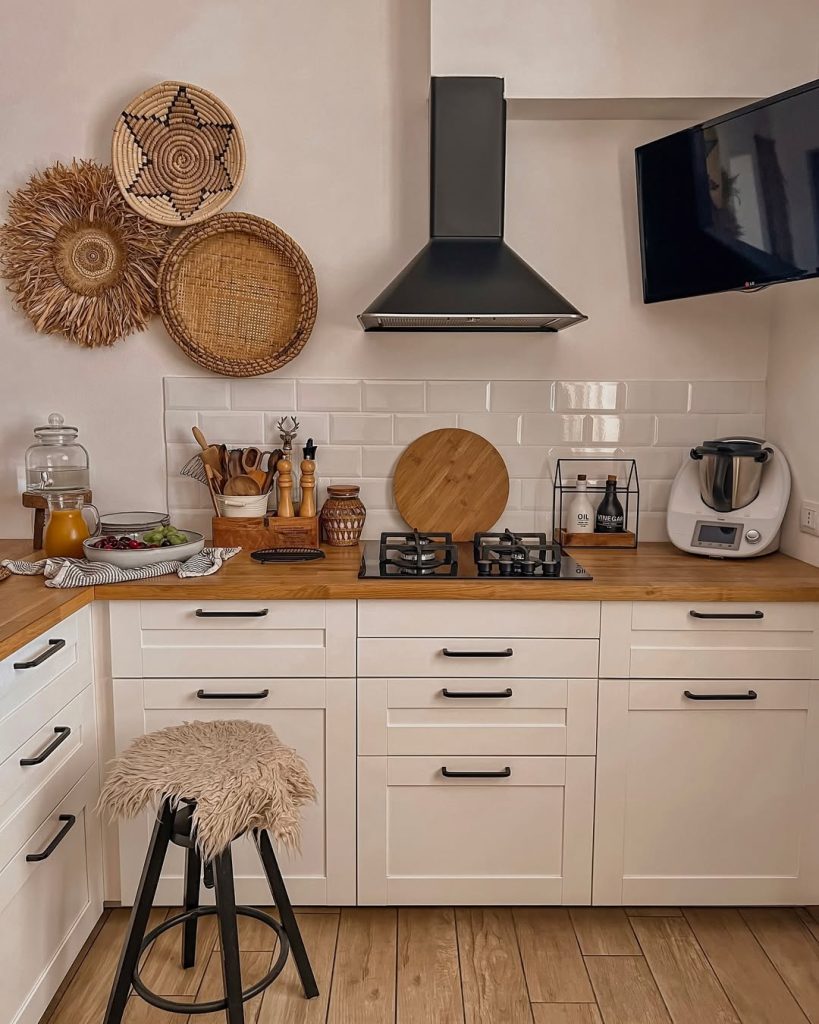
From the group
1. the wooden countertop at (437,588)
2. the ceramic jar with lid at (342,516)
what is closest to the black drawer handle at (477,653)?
the wooden countertop at (437,588)

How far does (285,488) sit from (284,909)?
123 cm

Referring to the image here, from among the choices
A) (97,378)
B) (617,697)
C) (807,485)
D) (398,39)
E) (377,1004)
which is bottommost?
(377,1004)

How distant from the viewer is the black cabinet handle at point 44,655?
186 cm

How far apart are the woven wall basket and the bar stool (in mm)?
1638

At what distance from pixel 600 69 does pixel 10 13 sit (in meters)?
1.77

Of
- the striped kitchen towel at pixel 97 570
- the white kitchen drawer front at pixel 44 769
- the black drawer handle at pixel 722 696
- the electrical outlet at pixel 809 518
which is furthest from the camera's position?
the electrical outlet at pixel 809 518

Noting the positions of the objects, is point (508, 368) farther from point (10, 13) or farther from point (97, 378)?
point (10, 13)

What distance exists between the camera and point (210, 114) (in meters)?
2.75

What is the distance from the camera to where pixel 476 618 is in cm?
235

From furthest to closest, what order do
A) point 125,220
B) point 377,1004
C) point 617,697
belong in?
point 125,220
point 617,697
point 377,1004

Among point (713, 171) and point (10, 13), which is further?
point (10, 13)

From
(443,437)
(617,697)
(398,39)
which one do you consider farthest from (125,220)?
(617,697)

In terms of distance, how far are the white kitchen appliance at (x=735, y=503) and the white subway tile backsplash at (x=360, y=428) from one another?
2.88 ft

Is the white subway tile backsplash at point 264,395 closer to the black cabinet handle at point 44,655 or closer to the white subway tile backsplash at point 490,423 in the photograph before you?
the white subway tile backsplash at point 490,423
